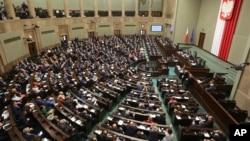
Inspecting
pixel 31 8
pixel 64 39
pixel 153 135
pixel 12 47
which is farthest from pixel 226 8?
pixel 12 47

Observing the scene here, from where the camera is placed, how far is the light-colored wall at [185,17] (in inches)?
942

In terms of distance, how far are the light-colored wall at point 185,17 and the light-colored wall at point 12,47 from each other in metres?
19.5

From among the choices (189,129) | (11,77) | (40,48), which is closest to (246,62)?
(189,129)

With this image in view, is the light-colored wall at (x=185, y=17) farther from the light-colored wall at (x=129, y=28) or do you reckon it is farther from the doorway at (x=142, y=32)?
the light-colored wall at (x=129, y=28)

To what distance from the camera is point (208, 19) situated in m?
21.3

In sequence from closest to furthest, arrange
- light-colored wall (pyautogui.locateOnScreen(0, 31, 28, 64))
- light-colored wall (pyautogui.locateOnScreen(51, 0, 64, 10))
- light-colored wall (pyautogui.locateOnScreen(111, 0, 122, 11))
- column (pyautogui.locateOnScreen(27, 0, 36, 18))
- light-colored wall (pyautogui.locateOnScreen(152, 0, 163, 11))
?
light-colored wall (pyautogui.locateOnScreen(0, 31, 28, 64)), column (pyautogui.locateOnScreen(27, 0, 36, 18)), light-colored wall (pyautogui.locateOnScreen(51, 0, 64, 10)), light-colored wall (pyautogui.locateOnScreen(111, 0, 122, 11)), light-colored wall (pyautogui.locateOnScreen(152, 0, 163, 11))

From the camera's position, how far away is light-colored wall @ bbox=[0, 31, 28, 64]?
42.1ft

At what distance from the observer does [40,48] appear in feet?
58.4

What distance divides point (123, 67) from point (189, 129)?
8.23 m

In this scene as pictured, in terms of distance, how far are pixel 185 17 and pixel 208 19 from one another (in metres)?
3.83

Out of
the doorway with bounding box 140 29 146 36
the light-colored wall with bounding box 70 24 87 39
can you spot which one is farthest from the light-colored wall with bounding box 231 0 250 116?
the light-colored wall with bounding box 70 24 87 39

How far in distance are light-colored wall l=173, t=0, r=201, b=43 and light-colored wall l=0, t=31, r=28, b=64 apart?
64.0 ft

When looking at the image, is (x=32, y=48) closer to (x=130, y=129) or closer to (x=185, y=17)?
(x=130, y=129)

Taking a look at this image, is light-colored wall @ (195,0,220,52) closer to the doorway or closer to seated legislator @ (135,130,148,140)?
the doorway
